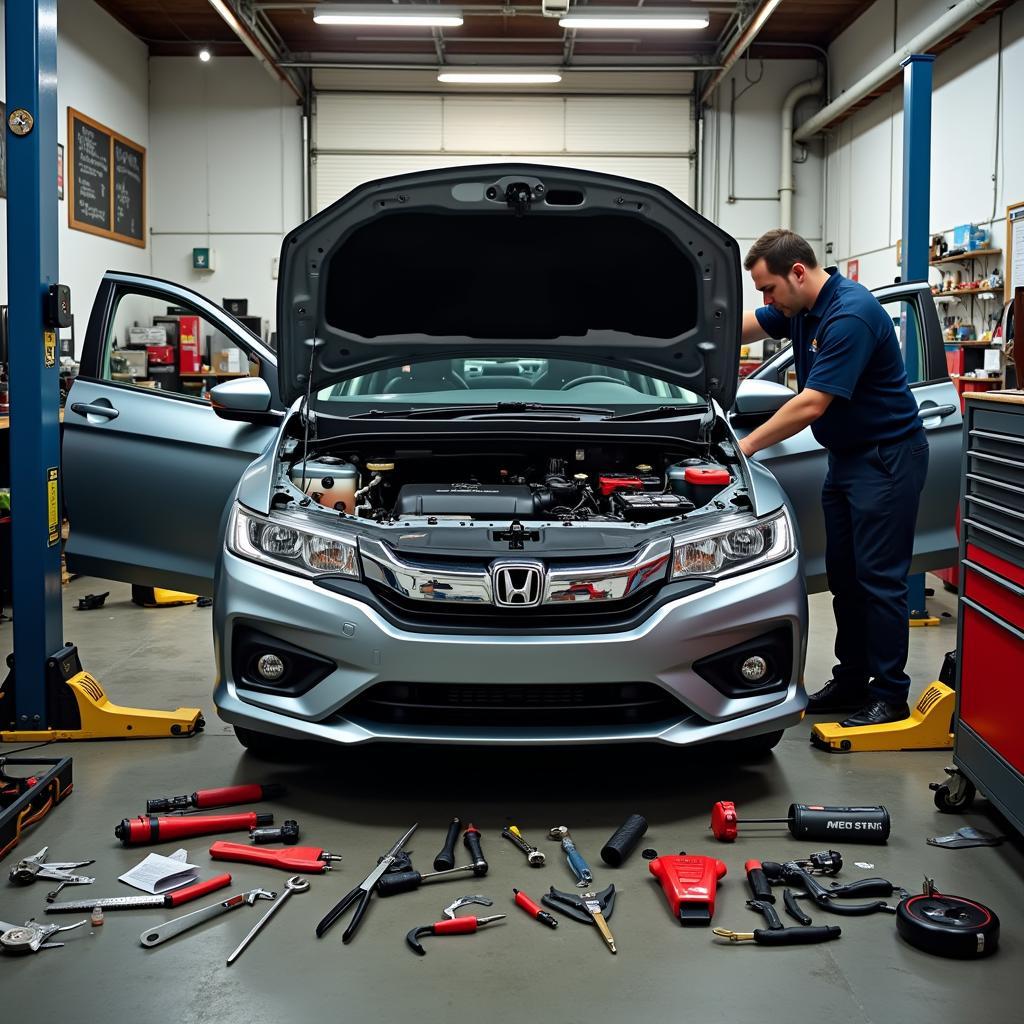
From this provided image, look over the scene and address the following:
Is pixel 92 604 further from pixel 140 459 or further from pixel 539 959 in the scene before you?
pixel 539 959

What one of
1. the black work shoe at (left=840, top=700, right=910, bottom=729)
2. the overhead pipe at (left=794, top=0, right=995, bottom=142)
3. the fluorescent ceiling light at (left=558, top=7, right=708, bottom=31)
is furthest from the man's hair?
the fluorescent ceiling light at (left=558, top=7, right=708, bottom=31)

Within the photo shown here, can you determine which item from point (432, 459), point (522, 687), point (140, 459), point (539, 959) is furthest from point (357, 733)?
point (140, 459)

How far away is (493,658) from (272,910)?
2.37 ft

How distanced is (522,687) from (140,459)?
1566 millimetres

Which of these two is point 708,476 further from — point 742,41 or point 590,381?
point 742,41

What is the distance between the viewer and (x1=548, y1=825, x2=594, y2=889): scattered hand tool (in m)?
2.44

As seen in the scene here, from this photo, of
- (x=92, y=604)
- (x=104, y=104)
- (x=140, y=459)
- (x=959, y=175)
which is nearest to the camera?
(x=140, y=459)

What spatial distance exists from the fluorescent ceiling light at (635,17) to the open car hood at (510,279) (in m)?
6.90

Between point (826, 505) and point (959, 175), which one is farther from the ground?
point (959, 175)

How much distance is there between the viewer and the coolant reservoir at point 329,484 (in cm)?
313

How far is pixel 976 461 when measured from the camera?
2746mm

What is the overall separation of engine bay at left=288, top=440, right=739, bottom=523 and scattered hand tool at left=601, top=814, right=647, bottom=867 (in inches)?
30.9

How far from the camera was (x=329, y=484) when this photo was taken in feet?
10.3

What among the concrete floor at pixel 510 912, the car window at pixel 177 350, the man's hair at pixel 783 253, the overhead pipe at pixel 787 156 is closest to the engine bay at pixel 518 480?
the man's hair at pixel 783 253
